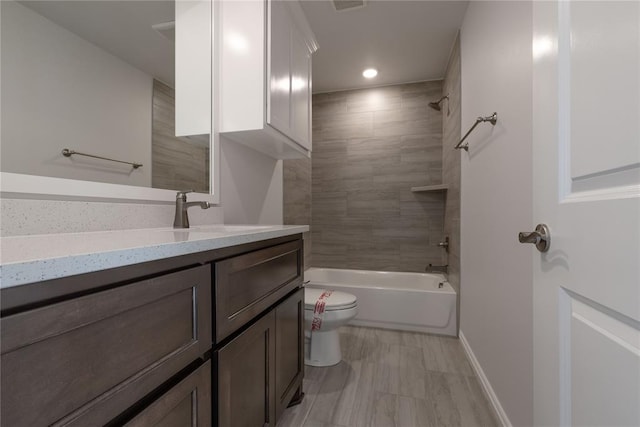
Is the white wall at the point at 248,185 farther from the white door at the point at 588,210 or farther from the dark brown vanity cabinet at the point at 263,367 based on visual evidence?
the white door at the point at 588,210

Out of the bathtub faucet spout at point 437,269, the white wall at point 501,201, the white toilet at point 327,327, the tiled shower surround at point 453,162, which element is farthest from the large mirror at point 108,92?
the bathtub faucet spout at point 437,269

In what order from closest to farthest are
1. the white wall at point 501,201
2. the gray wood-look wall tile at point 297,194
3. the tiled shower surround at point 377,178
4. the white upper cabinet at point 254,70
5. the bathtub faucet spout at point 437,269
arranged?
the white wall at point 501,201 → the white upper cabinet at point 254,70 → the gray wood-look wall tile at point 297,194 → the bathtub faucet spout at point 437,269 → the tiled shower surround at point 377,178

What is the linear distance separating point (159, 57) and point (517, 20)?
1.55 m

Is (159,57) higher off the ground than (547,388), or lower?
higher

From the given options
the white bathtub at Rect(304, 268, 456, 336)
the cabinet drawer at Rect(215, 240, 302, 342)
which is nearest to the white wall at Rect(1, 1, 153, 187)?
the cabinet drawer at Rect(215, 240, 302, 342)

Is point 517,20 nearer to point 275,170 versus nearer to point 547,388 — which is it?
point 547,388

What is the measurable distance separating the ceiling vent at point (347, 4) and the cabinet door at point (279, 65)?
0.48 meters

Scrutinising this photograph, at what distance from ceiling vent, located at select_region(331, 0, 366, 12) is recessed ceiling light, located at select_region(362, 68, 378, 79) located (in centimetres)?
89

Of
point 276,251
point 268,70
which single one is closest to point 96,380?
point 276,251

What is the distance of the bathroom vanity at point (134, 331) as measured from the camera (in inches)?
14.3

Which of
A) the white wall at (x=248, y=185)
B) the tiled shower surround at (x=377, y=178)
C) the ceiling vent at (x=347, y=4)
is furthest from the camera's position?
the tiled shower surround at (x=377, y=178)

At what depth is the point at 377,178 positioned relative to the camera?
124 inches

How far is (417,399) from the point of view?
147 centimetres

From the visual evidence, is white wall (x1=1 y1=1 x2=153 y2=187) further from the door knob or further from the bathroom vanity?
the door knob
